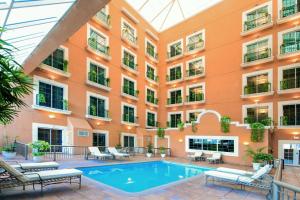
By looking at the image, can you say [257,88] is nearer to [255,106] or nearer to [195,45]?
[255,106]

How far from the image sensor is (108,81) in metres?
19.7

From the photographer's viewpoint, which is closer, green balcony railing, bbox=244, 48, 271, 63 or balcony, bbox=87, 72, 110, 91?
green balcony railing, bbox=244, 48, 271, 63

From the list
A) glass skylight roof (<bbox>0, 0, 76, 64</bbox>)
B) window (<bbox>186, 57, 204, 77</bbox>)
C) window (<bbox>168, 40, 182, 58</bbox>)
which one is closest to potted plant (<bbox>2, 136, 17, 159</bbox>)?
glass skylight roof (<bbox>0, 0, 76, 64</bbox>)

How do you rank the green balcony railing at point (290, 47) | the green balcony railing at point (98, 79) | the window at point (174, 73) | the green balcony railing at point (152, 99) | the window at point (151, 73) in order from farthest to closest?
the window at point (151, 73) < the green balcony railing at point (152, 99) < the window at point (174, 73) < the green balcony railing at point (98, 79) < the green balcony railing at point (290, 47)

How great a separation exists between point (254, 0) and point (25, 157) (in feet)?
72.4

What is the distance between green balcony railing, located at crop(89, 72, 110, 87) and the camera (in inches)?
717

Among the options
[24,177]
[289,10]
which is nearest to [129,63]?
[289,10]

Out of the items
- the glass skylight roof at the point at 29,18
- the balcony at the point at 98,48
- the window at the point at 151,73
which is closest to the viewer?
the glass skylight roof at the point at 29,18

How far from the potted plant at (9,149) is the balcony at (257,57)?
62.3ft

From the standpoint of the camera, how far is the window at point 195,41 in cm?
2248

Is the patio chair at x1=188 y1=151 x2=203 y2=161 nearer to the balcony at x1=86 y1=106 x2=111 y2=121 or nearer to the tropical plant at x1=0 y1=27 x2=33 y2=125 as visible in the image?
the balcony at x1=86 y1=106 x2=111 y2=121

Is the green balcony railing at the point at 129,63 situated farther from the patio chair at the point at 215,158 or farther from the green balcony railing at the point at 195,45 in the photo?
the patio chair at the point at 215,158

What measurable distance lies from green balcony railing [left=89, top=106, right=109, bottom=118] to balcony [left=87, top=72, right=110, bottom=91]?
6.75 feet

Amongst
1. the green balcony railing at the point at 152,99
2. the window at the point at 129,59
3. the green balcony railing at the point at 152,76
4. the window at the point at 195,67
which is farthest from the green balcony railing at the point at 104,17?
the window at the point at 195,67
